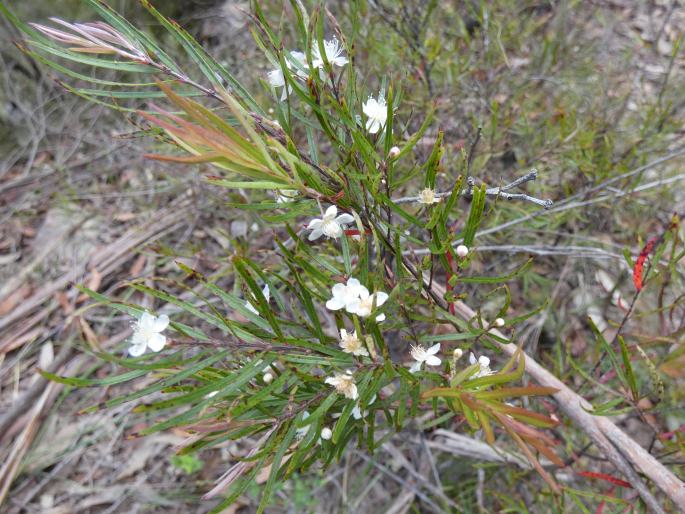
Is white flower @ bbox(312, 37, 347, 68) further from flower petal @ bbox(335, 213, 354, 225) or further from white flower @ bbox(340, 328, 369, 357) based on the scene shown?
white flower @ bbox(340, 328, 369, 357)

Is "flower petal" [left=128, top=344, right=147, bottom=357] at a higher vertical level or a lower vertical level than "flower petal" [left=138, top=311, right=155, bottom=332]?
lower

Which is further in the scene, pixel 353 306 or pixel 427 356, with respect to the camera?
pixel 427 356

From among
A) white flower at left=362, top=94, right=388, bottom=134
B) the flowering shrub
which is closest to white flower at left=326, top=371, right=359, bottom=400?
the flowering shrub

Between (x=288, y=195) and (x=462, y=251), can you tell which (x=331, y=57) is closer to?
(x=288, y=195)

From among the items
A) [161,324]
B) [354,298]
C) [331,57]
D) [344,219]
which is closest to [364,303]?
[354,298]

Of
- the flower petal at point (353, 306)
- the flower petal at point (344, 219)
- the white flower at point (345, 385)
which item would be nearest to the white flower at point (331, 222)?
the flower petal at point (344, 219)

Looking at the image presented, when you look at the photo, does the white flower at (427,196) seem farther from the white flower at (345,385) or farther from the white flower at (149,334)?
the white flower at (149,334)

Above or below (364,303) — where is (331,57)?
above
